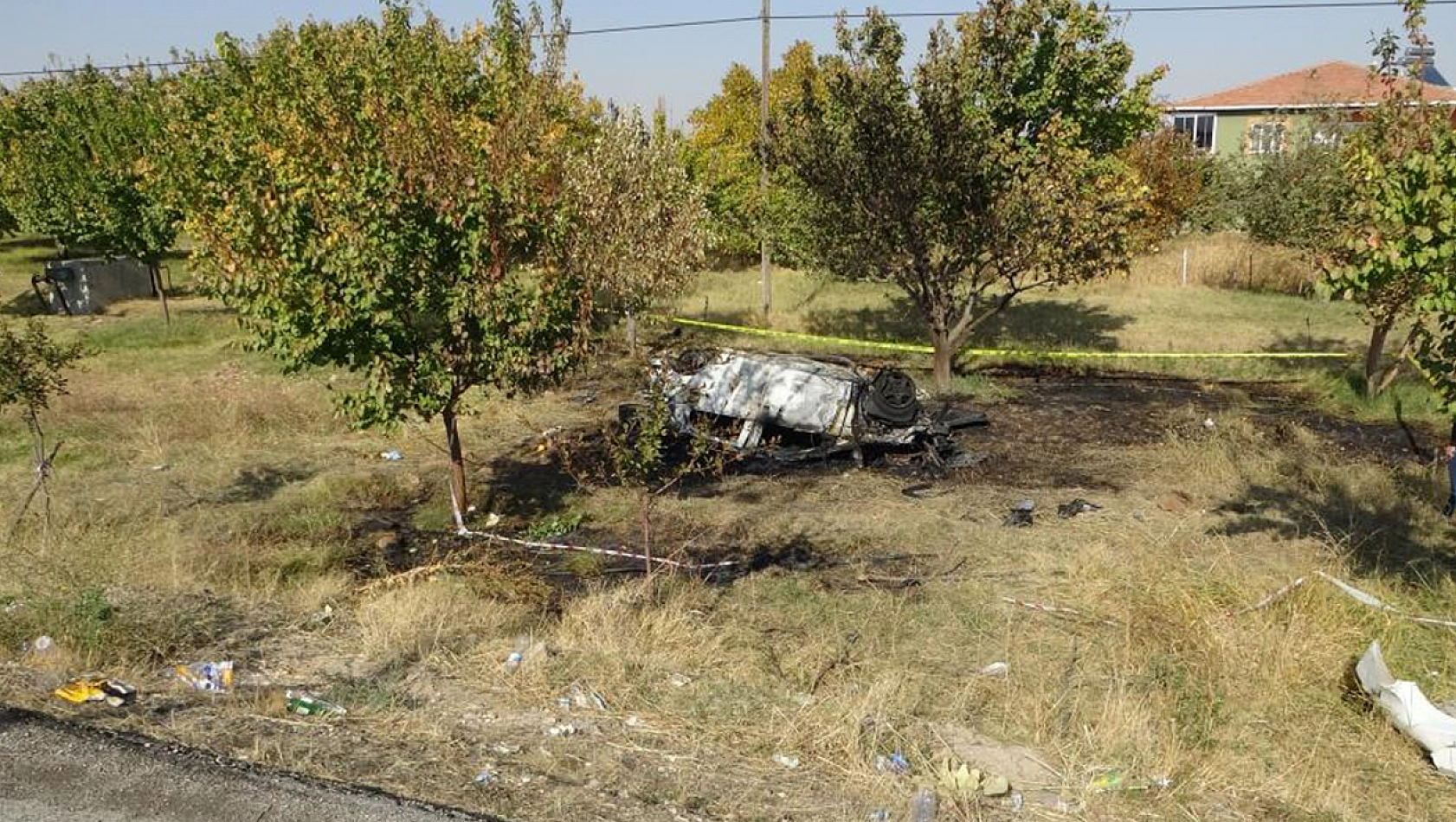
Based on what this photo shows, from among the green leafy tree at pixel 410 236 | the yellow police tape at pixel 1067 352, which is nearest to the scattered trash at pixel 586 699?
the green leafy tree at pixel 410 236

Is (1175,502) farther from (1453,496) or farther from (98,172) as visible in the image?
(98,172)

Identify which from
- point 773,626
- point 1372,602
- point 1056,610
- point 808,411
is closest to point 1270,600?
point 1372,602

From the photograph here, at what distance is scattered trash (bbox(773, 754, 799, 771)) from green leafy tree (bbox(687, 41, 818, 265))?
39.1 ft

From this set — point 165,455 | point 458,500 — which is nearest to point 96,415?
point 165,455

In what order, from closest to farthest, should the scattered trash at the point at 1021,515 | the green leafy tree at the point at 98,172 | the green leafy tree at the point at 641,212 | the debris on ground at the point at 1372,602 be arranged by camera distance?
1. the debris on ground at the point at 1372,602
2. the scattered trash at the point at 1021,515
3. the green leafy tree at the point at 641,212
4. the green leafy tree at the point at 98,172

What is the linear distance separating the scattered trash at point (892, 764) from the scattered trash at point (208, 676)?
366cm

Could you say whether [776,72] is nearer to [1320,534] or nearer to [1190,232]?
[1190,232]

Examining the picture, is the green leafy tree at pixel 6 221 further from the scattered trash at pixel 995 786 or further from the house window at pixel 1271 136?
the house window at pixel 1271 136

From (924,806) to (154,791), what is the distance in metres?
3.46

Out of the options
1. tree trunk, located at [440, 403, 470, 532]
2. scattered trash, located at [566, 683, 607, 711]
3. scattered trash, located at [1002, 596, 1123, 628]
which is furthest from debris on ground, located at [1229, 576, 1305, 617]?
tree trunk, located at [440, 403, 470, 532]

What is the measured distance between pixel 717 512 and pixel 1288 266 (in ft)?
72.1

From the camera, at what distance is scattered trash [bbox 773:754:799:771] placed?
5281 mm

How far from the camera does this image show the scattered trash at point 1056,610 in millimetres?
7686

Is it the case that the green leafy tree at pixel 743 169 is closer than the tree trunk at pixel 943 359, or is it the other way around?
the tree trunk at pixel 943 359
